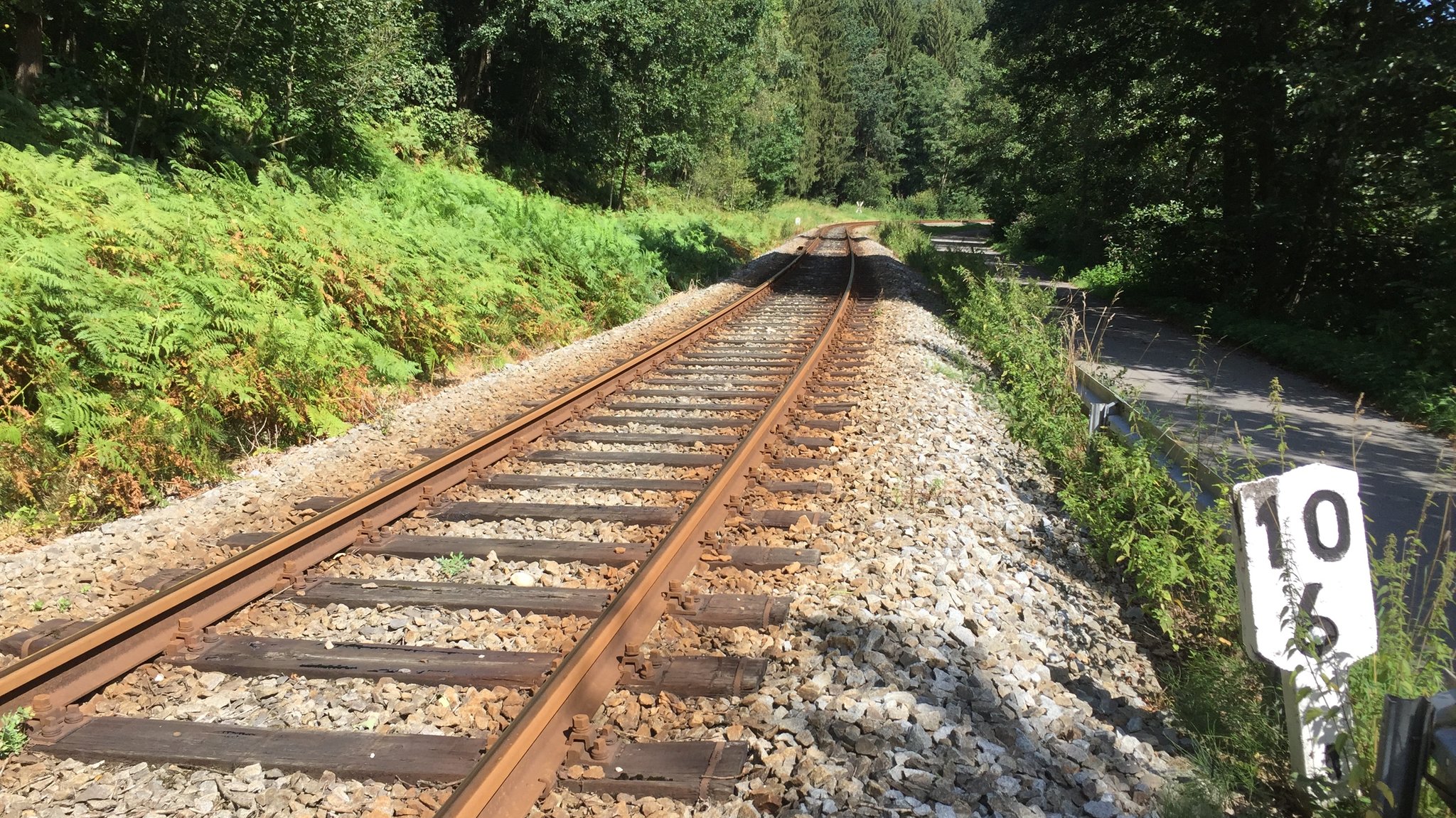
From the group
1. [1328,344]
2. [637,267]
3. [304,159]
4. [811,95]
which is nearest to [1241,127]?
[1328,344]

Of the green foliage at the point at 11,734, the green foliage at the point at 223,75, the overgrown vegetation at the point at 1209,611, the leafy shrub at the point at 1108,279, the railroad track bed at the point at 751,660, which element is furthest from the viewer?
the leafy shrub at the point at 1108,279

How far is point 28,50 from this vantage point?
986 cm

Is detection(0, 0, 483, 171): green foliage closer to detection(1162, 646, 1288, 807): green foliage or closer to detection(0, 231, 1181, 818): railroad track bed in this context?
detection(0, 231, 1181, 818): railroad track bed

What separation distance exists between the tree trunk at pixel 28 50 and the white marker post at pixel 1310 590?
12076 mm

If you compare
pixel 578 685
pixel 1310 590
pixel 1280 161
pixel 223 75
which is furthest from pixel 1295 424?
pixel 223 75

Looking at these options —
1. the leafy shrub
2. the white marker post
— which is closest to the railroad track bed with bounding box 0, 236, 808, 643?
the white marker post

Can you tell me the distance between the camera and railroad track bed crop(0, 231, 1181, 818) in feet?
9.73

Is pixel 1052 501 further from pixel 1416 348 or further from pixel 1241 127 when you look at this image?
pixel 1241 127

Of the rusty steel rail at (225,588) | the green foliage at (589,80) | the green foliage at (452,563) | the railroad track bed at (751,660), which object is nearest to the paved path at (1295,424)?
the railroad track bed at (751,660)

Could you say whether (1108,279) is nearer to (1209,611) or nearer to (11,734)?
(1209,611)

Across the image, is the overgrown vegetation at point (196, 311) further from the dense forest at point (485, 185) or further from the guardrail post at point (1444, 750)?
the guardrail post at point (1444, 750)

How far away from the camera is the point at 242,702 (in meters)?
3.45

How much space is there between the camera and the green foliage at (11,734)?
3082 mm

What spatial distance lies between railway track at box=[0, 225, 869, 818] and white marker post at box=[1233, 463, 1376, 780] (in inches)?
73.1
